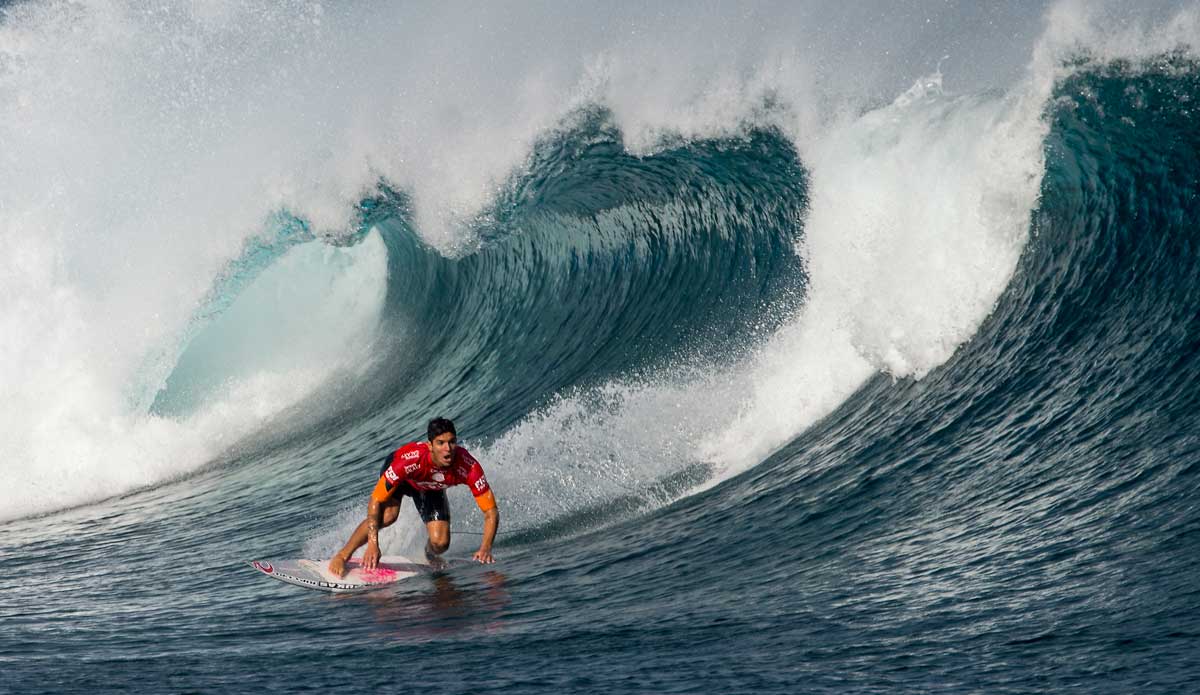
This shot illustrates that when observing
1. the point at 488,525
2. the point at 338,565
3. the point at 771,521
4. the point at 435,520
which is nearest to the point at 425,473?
the point at 435,520

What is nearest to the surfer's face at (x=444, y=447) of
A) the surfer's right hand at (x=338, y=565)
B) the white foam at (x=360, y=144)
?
the surfer's right hand at (x=338, y=565)

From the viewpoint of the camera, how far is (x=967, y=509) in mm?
6285

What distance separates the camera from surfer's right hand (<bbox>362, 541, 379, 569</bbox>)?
7500mm

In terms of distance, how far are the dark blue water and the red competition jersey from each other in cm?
51

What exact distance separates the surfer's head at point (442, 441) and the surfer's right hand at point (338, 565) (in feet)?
2.88

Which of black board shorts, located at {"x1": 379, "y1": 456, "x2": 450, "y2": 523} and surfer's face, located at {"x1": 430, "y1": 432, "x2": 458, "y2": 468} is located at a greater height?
surfer's face, located at {"x1": 430, "y1": 432, "x2": 458, "y2": 468}

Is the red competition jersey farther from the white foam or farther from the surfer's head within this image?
the white foam

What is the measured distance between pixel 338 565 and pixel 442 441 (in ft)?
3.37

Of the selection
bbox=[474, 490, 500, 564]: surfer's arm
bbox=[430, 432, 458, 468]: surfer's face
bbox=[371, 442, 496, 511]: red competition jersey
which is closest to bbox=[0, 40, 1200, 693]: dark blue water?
bbox=[474, 490, 500, 564]: surfer's arm

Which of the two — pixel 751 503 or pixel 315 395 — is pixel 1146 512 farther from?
pixel 315 395

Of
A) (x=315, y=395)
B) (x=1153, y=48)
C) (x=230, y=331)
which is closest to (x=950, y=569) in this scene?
(x=1153, y=48)

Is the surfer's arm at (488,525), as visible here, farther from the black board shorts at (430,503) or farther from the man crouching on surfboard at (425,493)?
the black board shorts at (430,503)

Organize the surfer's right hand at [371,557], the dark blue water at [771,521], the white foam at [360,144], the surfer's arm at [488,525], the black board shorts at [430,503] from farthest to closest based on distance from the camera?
the white foam at [360,144], the black board shorts at [430,503], the surfer's right hand at [371,557], the surfer's arm at [488,525], the dark blue water at [771,521]

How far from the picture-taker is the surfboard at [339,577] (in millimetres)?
7363
